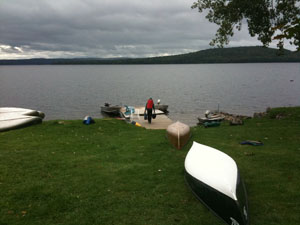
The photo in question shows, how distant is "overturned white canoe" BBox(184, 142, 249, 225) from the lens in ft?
21.3

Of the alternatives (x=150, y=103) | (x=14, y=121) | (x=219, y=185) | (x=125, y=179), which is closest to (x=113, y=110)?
(x=150, y=103)

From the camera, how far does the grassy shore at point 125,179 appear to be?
22.9 ft

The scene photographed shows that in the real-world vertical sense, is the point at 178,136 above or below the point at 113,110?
above

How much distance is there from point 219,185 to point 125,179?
11.2 feet

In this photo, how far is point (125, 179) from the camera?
29.9 feet

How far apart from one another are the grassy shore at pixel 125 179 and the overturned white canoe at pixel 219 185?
33 centimetres

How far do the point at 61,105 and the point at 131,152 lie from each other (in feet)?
138

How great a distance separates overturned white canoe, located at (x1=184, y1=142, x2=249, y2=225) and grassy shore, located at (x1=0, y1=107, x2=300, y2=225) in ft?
1.07

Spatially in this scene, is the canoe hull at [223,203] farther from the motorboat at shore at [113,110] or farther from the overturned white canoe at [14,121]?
the motorboat at shore at [113,110]

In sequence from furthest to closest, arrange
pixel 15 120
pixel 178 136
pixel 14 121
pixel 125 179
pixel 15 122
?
pixel 15 120, pixel 14 121, pixel 15 122, pixel 178 136, pixel 125 179

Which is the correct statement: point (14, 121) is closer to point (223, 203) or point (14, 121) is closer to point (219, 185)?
point (219, 185)

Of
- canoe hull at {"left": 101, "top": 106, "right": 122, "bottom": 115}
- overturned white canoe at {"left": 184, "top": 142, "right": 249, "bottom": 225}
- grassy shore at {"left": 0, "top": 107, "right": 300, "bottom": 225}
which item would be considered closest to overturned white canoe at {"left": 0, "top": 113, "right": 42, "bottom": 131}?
grassy shore at {"left": 0, "top": 107, "right": 300, "bottom": 225}

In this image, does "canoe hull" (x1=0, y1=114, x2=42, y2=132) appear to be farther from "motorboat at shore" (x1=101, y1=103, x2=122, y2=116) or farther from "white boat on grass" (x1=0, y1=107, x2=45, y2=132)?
"motorboat at shore" (x1=101, y1=103, x2=122, y2=116)

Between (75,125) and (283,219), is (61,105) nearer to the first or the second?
(75,125)
